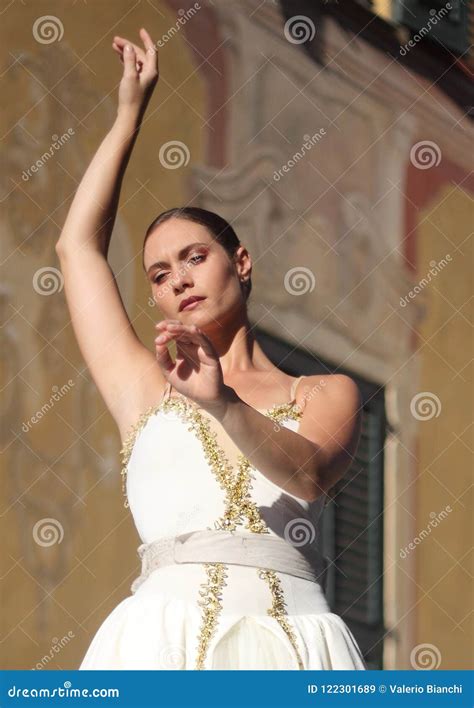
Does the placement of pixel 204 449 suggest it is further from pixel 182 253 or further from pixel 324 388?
pixel 182 253

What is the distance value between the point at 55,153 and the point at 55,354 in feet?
1.60

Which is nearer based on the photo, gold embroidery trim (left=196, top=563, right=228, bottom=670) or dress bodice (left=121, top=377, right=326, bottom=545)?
gold embroidery trim (left=196, top=563, right=228, bottom=670)

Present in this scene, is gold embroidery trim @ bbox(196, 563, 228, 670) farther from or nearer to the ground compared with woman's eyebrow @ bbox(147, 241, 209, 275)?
nearer to the ground

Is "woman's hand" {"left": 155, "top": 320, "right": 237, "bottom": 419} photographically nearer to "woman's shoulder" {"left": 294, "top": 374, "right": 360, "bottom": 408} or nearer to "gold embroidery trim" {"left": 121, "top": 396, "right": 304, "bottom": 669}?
"gold embroidery trim" {"left": 121, "top": 396, "right": 304, "bottom": 669}

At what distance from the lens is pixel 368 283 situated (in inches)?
202

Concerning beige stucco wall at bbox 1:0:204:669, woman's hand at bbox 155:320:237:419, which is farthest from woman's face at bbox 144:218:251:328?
beige stucco wall at bbox 1:0:204:669

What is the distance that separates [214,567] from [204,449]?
214 millimetres

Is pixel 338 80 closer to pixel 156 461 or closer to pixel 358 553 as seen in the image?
pixel 358 553

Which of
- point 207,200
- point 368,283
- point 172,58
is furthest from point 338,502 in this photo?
point 172,58

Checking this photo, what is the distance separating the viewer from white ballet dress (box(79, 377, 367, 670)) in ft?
9.34

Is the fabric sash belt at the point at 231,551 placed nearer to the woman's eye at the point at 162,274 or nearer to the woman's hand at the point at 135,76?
the woman's eye at the point at 162,274

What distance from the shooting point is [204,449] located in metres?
3.00

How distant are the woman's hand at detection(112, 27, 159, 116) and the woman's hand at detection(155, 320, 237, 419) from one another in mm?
655

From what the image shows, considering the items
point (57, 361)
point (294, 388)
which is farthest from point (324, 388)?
point (57, 361)
